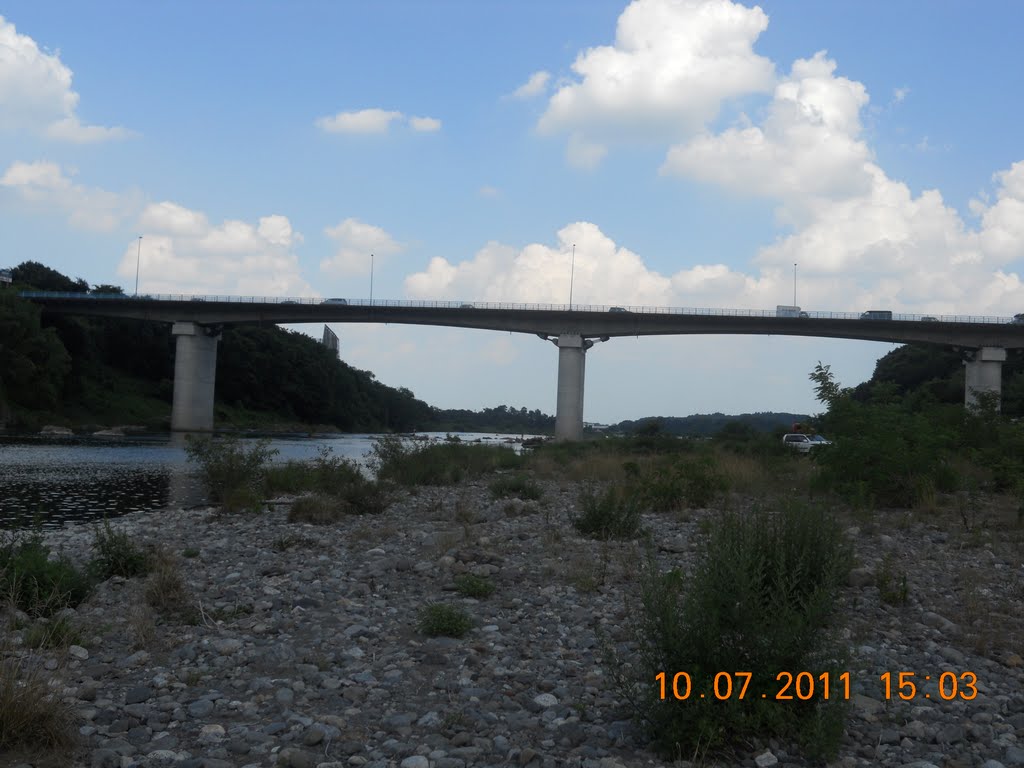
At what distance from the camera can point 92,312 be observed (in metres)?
82.2

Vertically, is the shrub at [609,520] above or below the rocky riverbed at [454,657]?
above

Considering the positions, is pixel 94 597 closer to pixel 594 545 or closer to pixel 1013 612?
pixel 594 545

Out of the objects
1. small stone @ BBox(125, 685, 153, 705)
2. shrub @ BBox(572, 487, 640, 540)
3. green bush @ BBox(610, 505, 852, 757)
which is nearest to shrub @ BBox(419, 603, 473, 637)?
small stone @ BBox(125, 685, 153, 705)

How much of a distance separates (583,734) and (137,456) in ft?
144

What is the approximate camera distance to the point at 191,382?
80.6 m

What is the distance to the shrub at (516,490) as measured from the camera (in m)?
20.4

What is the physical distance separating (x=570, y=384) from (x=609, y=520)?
59339mm

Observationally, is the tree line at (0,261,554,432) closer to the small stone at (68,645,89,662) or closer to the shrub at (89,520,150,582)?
the shrub at (89,520,150,582)

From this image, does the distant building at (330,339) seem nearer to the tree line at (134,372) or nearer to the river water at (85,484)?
the tree line at (134,372)

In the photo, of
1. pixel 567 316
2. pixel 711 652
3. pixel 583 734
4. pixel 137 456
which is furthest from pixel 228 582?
pixel 567 316

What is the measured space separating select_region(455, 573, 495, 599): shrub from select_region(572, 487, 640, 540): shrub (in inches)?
143

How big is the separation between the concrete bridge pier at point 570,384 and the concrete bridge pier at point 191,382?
3563 centimetres
